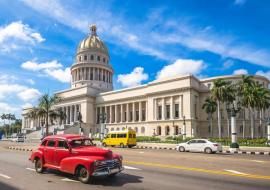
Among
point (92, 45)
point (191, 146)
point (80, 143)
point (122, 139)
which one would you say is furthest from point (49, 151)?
point (92, 45)

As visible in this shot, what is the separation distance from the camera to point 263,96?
5141 cm

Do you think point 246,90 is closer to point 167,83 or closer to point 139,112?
point 167,83

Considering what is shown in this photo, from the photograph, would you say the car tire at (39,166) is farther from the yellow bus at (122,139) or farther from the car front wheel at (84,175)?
the yellow bus at (122,139)

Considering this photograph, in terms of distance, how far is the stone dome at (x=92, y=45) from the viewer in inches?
4139

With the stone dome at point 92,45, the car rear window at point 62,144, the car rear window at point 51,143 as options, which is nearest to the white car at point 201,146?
the car rear window at point 51,143

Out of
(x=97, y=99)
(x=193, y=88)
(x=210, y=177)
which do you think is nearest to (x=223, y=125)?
(x=193, y=88)

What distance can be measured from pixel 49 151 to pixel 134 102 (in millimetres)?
69343

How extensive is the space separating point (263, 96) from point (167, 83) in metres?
25.9

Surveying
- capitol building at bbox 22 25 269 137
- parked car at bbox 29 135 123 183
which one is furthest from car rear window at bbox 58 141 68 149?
capitol building at bbox 22 25 269 137

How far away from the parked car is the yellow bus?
996 inches

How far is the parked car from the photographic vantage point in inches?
393

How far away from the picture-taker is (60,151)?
1155 cm

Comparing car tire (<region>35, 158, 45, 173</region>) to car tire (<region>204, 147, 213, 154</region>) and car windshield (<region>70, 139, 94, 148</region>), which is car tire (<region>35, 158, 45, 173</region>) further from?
car tire (<region>204, 147, 213, 154</region>)

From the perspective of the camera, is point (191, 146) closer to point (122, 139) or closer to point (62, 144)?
point (122, 139)
